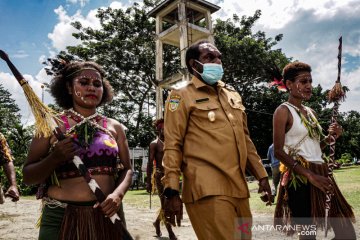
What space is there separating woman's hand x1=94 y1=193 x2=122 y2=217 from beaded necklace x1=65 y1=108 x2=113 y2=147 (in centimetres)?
45

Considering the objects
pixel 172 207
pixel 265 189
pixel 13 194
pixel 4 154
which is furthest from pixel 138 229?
pixel 172 207

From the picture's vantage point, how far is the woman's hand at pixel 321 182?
11.1 ft

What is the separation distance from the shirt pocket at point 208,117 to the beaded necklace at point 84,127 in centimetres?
72

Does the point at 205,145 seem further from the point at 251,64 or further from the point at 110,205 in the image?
the point at 251,64

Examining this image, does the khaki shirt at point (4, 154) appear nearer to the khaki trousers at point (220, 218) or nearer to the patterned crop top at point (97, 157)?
the patterned crop top at point (97, 157)

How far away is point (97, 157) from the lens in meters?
2.69

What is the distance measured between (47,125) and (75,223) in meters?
0.73

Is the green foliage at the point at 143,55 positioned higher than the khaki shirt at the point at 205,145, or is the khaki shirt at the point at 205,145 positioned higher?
the green foliage at the point at 143,55

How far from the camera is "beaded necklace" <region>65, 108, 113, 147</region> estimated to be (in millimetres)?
2723

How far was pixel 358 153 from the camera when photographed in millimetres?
59562

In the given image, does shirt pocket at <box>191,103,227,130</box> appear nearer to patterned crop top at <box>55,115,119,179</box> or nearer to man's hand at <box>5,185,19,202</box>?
patterned crop top at <box>55,115,119,179</box>

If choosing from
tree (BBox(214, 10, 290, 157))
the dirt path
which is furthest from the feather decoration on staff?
tree (BBox(214, 10, 290, 157))

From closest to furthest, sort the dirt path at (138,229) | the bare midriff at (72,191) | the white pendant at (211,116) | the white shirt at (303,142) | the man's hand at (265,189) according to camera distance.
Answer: the bare midriff at (72,191) < the white pendant at (211,116) < the man's hand at (265,189) < the white shirt at (303,142) < the dirt path at (138,229)

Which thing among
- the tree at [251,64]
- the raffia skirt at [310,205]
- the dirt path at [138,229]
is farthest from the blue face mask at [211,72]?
the tree at [251,64]
